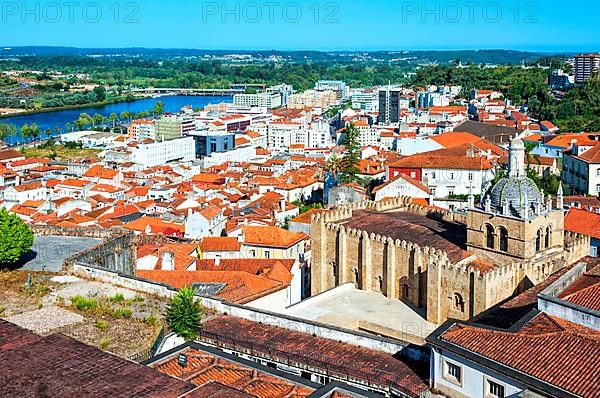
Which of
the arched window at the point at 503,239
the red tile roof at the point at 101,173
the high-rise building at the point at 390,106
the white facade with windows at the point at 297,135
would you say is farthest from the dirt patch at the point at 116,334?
the high-rise building at the point at 390,106

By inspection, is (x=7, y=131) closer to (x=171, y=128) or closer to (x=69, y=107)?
(x=171, y=128)

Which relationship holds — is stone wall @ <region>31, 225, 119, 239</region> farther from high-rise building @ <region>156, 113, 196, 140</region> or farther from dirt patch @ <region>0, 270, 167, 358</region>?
high-rise building @ <region>156, 113, 196, 140</region>

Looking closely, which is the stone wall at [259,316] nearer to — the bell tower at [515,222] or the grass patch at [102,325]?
the grass patch at [102,325]

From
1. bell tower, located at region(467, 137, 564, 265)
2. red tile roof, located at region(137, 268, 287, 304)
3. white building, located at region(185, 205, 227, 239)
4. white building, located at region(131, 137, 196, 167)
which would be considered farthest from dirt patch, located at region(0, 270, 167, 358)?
white building, located at region(131, 137, 196, 167)

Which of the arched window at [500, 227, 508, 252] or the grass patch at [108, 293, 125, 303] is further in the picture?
the arched window at [500, 227, 508, 252]

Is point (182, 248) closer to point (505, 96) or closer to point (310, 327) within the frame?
point (310, 327)

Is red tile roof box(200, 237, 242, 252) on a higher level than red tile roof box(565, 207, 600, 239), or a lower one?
lower
